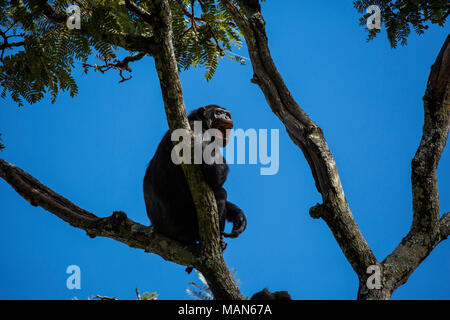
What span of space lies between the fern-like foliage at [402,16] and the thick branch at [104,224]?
4.06m

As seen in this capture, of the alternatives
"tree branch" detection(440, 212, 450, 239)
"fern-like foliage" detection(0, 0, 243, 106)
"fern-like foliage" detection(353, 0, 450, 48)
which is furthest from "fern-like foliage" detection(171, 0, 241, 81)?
"tree branch" detection(440, 212, 450, 239)

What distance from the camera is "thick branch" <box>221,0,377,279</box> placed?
Answer: 16.4 feet

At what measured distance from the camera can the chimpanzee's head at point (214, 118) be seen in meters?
7.27

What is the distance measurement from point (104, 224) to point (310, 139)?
119 inches

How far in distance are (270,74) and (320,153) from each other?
1.35 meters

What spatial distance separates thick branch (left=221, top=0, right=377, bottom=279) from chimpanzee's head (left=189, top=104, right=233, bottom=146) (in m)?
1.54

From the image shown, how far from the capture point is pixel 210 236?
5395mm

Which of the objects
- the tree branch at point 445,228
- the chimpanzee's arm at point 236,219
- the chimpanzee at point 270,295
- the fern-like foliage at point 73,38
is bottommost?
the chimpanzee at point 270,295

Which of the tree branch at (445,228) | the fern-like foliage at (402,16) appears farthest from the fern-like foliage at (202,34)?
the tree branch at (445,228)

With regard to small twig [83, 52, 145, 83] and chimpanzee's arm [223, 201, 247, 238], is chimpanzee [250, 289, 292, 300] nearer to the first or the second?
chimpanzee's arm [223, 201, 247, 238]

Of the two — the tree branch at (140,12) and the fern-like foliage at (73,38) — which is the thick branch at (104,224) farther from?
the tree branch at (140,12)

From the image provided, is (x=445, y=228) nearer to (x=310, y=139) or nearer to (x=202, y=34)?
(x=310, y=139)
